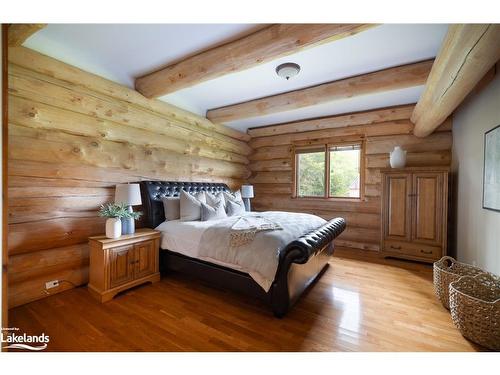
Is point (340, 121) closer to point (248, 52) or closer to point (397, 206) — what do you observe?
point (397, 206)

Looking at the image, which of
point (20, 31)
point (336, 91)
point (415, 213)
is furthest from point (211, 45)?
point (415, 213)

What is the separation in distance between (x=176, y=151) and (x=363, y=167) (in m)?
3.59

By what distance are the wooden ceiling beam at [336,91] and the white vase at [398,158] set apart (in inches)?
56.9

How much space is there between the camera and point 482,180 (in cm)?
246

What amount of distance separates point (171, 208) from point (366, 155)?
3739 millimetres

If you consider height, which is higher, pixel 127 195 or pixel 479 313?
pixel 127 195

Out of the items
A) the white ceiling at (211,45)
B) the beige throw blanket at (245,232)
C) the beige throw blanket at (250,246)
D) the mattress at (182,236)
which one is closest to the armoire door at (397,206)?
the white ceiling at (211,45)

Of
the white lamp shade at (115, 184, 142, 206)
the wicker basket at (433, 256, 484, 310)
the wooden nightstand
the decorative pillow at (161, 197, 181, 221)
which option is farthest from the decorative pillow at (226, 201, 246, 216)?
the wicker basket at (433, 256, 484, 310)

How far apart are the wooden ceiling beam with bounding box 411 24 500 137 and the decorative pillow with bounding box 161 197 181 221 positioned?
325 cm

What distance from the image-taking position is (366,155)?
429 cm

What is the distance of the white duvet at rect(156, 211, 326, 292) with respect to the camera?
6.66 feet
